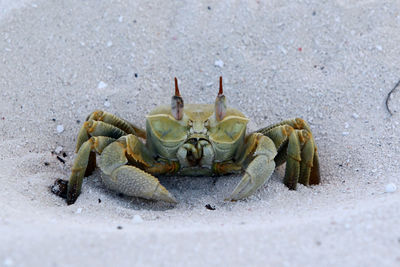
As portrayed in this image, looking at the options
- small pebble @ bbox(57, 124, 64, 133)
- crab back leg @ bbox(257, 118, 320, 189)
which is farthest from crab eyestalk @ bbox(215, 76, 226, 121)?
small pebble @ bbox(57, 124, 64, 133)

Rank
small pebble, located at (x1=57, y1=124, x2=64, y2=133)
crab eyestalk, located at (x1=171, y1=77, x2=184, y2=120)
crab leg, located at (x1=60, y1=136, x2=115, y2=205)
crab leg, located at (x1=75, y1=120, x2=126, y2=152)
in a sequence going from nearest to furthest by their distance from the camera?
crab eyestalk, located at (x1=171, y1=77, x2=184, y2=120) → crab leg, located at (x1=60, y1=136, x2=115, y2=205) → crab leg, located at (x1=75, y1=120, x2=126, y2=152) → small pebble, located at (x1=57, y1=124, x2=64, y2=133)

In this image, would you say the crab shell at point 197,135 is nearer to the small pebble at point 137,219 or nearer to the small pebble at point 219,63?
the small pebble at point 137,219

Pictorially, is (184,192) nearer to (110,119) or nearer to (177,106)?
(177,106)

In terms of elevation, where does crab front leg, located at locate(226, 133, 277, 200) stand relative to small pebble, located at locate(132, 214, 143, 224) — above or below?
above

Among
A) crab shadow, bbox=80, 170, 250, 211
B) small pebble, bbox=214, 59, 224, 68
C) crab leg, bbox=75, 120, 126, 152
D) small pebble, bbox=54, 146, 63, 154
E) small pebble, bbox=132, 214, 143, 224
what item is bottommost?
crab shadow, bbox=80, 170, 250, 211

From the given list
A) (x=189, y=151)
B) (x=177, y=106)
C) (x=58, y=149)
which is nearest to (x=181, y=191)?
(x=189, y=151)

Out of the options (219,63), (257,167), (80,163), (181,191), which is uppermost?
(219,63)

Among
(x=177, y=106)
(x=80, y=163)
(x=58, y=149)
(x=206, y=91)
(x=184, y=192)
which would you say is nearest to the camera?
(x=177, y=106)

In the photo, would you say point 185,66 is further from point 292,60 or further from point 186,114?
→ point 186,114

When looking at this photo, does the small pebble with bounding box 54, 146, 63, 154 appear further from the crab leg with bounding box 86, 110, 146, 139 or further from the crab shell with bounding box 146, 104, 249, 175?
the crab shell with bounding box 146, 104, 249, 175
